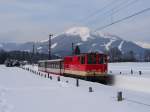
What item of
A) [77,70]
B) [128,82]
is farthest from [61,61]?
[128,82]

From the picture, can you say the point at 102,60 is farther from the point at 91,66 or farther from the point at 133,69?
the point at 133,69

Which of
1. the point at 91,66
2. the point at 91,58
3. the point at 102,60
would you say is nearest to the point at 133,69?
the point at 102,60

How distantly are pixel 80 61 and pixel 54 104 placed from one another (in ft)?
82.2

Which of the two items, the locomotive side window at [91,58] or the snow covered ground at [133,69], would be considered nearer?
the locomotive side window at [91,58]

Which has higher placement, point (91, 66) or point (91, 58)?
point (91, 58)

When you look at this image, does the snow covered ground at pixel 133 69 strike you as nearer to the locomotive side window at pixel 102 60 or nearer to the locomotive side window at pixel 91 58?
the locomotive side window at pixel 102 60

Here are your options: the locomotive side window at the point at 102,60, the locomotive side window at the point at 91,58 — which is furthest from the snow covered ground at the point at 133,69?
the locomotive side window at the point at 91,58

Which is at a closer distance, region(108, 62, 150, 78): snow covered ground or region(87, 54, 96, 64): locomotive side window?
region(87, 54, 96, 64): locomotive side window

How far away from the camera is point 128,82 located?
38969mm

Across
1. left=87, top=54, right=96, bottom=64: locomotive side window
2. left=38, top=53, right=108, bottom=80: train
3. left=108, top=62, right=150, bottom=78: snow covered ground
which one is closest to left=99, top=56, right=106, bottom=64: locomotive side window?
left=38, top=53, right=108, bottom=80: train

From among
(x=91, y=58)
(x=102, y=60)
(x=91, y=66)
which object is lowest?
(x=91, y=66)

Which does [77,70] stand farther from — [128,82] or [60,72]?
[60,72]

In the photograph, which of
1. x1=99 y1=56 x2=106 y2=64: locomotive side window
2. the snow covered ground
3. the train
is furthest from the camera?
the snow covered ground

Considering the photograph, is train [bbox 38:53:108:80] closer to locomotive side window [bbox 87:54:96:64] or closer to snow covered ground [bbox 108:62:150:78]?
locomotive side window [bbox 87:54:96:64]
